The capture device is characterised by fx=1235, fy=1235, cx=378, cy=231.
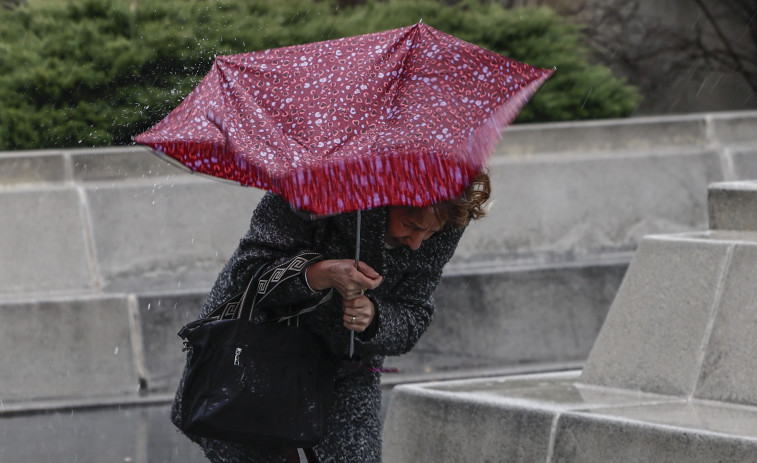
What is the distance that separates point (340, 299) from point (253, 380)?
0.38 m

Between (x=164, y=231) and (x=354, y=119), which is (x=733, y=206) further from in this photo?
(x=164, y=231)

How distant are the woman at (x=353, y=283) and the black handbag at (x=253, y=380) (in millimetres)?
82

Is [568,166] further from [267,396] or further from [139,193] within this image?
[267,396]

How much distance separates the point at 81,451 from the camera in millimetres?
6273

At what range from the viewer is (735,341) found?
4.74 m

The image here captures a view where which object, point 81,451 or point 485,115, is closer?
point 485,115

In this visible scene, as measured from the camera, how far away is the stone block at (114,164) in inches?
314

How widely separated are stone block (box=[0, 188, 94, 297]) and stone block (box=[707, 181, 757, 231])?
4180 mm

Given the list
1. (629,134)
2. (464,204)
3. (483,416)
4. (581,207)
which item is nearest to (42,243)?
(581,207)

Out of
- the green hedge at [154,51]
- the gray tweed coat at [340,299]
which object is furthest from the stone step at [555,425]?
the green hedge at [154,51]

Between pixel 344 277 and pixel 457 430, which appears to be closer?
pixel 344 277

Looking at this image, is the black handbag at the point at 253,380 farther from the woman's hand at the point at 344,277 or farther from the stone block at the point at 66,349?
the stone block at the point at 66,349

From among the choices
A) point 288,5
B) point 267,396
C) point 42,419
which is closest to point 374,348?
point 267,396

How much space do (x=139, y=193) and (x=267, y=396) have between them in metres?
4.97
